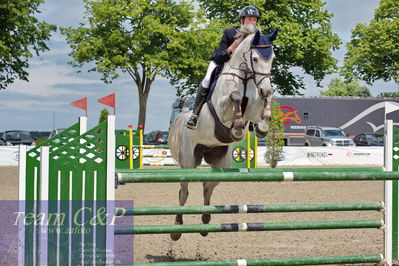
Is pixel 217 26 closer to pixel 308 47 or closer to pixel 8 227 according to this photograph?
pixel 308 47

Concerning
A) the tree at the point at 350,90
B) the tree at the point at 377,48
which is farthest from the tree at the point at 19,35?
the tree at the point at 350,90

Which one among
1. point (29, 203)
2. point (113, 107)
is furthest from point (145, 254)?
point (113, 107)

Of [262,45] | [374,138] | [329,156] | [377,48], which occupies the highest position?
[377,48]

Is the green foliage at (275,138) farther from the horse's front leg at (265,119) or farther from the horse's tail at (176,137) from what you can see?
the horse's front leg at (265,119)

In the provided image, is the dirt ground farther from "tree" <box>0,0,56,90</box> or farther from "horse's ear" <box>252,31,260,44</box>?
"tree" <box>0,0,56,90</box>

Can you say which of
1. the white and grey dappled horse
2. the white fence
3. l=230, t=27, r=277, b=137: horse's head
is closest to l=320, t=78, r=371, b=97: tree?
the white fence

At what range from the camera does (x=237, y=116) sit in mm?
4754

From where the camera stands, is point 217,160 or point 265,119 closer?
point 265,119

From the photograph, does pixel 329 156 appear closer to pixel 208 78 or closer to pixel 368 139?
pixel 368 139

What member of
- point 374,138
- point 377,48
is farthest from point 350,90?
point 374,138

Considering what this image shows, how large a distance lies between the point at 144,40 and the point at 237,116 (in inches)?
1017

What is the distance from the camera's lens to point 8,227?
6.53 meters

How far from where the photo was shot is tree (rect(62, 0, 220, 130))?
29.8 metres

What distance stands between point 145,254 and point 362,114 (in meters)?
26.9
